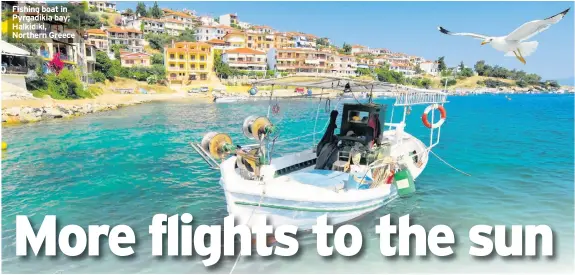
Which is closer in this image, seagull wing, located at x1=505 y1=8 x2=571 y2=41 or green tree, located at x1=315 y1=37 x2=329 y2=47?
seagull wing, located at x1=505 y1=8 x2=571 y2=41

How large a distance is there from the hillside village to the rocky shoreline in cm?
377

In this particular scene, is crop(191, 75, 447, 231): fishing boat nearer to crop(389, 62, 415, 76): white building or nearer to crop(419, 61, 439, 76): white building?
crop(389, 62, 415, 76): white building

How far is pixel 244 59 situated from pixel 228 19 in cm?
5376

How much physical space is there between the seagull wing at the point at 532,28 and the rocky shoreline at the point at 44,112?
3216cm

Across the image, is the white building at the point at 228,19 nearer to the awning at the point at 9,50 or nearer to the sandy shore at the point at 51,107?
the sandy shore at the point at 51,107

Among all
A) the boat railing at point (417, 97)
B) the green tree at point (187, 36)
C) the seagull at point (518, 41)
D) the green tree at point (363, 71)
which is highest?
the green tree at point (187, 36)

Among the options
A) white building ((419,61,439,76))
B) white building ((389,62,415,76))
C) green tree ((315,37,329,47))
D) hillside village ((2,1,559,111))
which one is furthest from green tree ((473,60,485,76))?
green tree ((315,37,329,47))

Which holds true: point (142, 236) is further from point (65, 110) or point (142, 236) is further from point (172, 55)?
point (172, 55)

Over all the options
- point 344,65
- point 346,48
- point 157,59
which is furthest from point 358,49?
point 157,59

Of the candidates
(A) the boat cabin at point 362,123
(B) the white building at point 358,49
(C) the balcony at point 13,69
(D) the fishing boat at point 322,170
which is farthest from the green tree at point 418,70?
(A) the boat cabin at point 362,123

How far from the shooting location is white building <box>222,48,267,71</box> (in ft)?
256

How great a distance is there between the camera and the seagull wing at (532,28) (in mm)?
6619

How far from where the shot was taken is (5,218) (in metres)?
10.1

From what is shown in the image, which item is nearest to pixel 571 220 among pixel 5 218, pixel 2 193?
pixel 5 218
